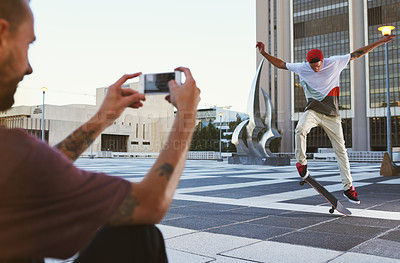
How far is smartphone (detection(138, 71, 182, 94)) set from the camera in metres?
1.18

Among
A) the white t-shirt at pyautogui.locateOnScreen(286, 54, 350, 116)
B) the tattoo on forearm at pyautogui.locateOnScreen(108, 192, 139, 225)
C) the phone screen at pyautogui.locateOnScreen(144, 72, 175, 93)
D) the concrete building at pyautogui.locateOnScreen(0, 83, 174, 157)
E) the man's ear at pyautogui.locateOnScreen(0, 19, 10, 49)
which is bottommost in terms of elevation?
the tattoo on forearm at pyautogui.locateOnScreen(108, 192, 139, 225)

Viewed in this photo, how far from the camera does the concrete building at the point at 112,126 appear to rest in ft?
219

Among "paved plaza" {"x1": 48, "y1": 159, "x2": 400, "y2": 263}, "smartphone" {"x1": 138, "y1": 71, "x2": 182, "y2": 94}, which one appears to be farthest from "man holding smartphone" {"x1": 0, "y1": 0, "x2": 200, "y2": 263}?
"paved plaza" {"x1": 48, "y1": 159, "x2": 400, "y2": 263}

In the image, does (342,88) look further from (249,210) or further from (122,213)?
(122,213)

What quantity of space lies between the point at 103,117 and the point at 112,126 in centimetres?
7199

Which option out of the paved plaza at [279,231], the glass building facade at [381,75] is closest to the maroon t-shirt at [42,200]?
the paved plaza at [279,231]

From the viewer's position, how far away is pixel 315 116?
4824mm

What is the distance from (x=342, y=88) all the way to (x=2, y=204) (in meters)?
65.9

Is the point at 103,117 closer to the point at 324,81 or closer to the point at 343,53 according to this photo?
the point at 324,81

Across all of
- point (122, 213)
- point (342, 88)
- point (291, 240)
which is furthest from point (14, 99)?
point (342, 88)

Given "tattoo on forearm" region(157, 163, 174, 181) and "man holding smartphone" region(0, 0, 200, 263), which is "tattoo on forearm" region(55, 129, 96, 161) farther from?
"tattoo on forearm" region(157, 163, 174, 181)

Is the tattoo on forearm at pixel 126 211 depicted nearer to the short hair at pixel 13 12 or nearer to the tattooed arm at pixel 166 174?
the tattooed arm at pixel 166 174

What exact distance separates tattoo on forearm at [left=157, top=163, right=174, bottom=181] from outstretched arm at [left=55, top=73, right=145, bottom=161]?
1.13 ft

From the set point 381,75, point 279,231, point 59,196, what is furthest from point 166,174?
point 381,75
